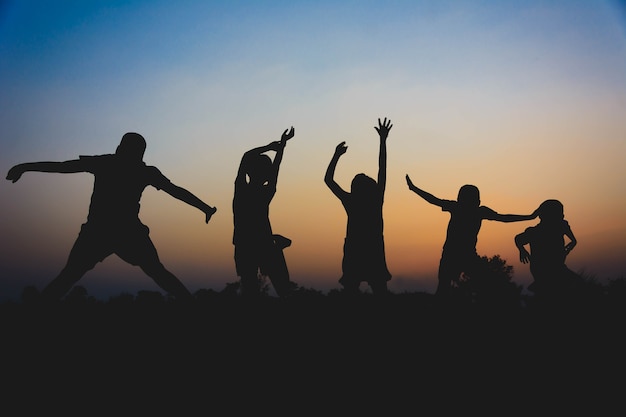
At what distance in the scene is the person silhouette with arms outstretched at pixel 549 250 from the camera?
8.83 metres

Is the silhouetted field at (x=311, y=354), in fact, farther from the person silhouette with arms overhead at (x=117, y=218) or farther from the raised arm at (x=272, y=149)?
the raised arm at (x=272, y=149)

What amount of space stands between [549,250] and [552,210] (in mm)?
772

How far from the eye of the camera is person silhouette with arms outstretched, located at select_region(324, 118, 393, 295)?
7.25 m

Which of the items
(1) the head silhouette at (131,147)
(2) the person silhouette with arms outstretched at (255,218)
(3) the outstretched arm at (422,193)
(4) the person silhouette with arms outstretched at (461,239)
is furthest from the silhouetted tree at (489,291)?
(1) the head silhouette at (131,147)

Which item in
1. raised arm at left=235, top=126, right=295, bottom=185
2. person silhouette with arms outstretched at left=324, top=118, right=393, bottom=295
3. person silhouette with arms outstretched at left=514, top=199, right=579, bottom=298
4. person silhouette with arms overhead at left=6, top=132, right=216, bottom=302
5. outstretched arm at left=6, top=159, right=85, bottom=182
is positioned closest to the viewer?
outstretched arm at left=6, top=159, right=85, bottom=182

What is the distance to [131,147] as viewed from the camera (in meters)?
5.95

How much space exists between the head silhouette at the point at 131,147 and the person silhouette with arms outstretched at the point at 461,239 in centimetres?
512

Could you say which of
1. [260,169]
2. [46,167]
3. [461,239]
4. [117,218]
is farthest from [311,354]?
[461,239]

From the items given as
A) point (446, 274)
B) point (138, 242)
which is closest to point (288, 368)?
point (138, 242)

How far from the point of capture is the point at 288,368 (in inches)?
176

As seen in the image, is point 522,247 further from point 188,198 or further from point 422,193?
point 188,198

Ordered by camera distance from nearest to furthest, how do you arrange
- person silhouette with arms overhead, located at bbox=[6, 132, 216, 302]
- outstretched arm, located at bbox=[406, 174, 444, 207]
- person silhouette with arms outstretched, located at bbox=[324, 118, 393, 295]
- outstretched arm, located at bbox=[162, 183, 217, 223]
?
person silhouette with arms overhead, located at bbox=[6, 132, 216, 302] < outstretched arm, located at bbox=[162, 183, 217, 223] < person silhouette with arms outstretched, located at bbox=[324, 118, 393, 295] < outstretched arm, located at bbox=[406, 174, 444, 207]

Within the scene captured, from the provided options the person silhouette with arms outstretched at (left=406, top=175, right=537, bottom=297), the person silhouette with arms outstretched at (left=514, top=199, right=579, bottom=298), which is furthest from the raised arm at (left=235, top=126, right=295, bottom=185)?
the person silhouette with arms outstretched at (left=514, top=199, right=579, bottom=298)

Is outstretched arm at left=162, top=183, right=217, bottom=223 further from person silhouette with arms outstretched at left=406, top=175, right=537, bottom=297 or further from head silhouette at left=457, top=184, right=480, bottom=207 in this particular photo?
head silhouette at left=457, top=184, right=480, bottom=207
